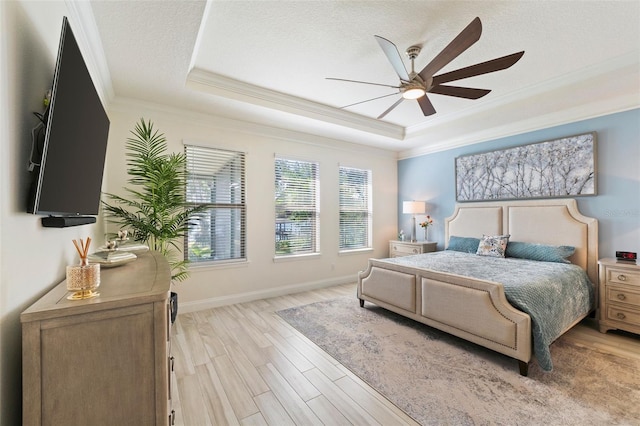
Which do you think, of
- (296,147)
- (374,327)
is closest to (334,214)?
(296,147)

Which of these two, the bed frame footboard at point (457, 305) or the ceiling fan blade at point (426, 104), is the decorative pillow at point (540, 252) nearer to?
the bed frame footboard at point (457, 305)

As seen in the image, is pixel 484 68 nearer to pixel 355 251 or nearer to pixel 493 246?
pixel 493 246

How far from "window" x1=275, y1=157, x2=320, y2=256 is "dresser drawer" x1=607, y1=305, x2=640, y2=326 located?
367 cm

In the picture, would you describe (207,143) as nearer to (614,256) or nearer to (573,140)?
(573,140)

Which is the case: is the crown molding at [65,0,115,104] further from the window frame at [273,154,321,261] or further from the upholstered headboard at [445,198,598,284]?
the upholstered headboard at [445,198,598,284]

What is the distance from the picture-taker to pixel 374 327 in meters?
3.04

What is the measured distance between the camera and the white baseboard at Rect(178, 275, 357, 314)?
354 centimetres

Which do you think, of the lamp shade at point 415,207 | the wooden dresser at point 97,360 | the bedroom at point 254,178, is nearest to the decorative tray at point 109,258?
the bedroom at point 254,178

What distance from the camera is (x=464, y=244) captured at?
14.0 feet

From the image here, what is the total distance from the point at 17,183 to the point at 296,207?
3572mm

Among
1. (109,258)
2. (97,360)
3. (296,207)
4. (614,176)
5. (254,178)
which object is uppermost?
(254,178)

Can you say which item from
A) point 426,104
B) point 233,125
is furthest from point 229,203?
point 426,104

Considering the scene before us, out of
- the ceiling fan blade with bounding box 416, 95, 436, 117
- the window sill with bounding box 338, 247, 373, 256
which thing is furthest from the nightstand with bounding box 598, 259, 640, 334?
the window sill with bounding box 338, 247, 373, 256

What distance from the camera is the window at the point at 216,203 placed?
3.61 meters
